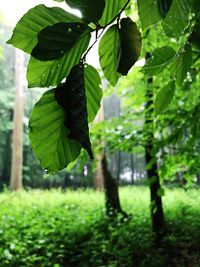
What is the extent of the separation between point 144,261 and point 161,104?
14.1 feet

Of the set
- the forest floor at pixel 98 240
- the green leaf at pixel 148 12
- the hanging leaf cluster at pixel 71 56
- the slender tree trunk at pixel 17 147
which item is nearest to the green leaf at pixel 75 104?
the hanging leaf cluster at pixel 71 56

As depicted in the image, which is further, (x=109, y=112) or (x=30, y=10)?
(x=109, y=112)

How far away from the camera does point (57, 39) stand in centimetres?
32

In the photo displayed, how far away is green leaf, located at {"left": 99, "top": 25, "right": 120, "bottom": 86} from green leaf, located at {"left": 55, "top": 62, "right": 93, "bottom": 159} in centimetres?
7

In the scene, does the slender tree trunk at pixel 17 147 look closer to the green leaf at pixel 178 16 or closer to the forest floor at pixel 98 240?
the forest floor at pixel 98 240

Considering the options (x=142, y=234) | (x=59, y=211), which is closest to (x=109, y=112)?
(x=59, y=211)

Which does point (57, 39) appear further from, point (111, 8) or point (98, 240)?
point (98, 240)

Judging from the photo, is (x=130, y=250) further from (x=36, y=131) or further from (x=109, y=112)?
(x=109, y=112)

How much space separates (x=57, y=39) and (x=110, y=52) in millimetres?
110

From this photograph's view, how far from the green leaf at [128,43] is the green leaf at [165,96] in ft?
0.63

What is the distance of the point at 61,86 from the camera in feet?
1.11

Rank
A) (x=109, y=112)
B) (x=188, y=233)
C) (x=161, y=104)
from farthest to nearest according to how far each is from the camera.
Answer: (x=109, y=112)
(x=188, y=233)
(x=161, y=104)

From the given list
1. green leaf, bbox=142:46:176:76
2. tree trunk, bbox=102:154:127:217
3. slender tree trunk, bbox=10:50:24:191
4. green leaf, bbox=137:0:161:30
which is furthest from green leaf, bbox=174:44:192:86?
slender tree trunk, bbox=10:50:24:191

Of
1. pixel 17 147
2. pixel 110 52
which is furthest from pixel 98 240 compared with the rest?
pixel 17 147
